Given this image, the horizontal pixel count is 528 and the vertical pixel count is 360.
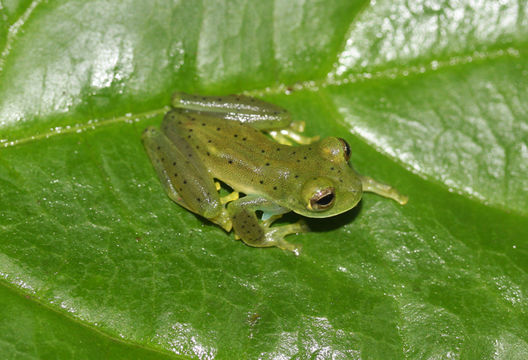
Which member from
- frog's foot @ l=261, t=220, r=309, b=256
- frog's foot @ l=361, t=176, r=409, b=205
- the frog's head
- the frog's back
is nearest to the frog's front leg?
frog's foot @ l=261, t=220, r=309, b=256

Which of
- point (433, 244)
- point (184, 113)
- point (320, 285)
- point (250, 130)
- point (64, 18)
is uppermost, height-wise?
point (64, 18)

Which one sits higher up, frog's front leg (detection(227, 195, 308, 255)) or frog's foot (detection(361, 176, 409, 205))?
frog's front leg (detection(227, 195, 308, 255))

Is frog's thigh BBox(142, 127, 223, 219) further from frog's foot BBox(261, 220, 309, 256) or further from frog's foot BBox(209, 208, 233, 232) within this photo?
frog's foot BBox(261, 220, 309, 256)

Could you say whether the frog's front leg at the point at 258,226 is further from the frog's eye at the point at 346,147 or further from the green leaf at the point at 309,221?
the frog's eye at the point at 346,147

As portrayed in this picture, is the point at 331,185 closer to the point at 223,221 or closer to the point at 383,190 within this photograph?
the point at 383,190

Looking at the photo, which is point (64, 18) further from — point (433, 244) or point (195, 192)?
point (433, 244)

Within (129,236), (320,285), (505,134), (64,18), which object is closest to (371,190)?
(320,285)

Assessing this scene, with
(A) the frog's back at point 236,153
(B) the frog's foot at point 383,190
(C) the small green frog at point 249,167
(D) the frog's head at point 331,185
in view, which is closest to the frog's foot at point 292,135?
(C) the small green frog at point 249,167

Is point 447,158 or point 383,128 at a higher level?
point 383,128
